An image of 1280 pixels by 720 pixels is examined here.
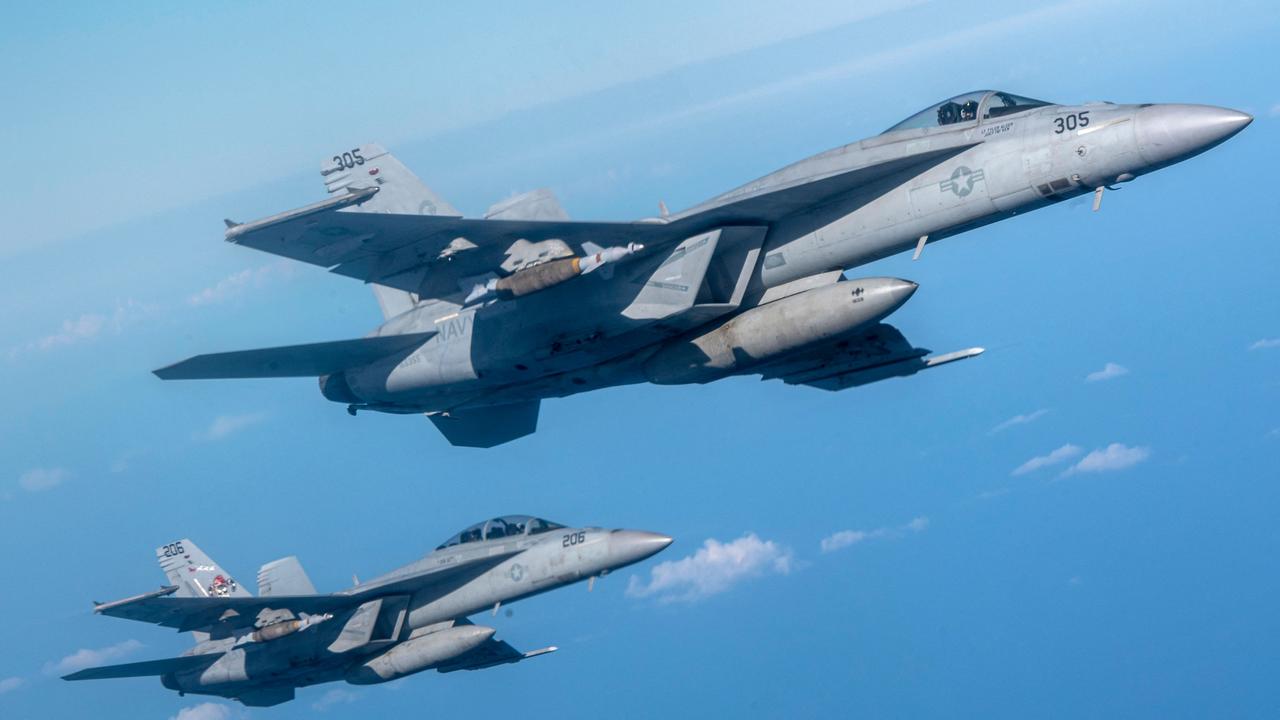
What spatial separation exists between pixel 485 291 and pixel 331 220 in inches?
96.3

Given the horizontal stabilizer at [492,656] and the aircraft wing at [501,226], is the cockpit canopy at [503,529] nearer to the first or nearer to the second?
the horizontal stabilizer at [492,656]

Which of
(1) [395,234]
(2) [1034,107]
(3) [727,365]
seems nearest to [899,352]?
(3) [727,365]

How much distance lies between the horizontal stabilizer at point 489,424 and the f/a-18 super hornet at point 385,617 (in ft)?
8.87

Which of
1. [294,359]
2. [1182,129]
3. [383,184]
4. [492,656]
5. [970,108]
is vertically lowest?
[492,656]

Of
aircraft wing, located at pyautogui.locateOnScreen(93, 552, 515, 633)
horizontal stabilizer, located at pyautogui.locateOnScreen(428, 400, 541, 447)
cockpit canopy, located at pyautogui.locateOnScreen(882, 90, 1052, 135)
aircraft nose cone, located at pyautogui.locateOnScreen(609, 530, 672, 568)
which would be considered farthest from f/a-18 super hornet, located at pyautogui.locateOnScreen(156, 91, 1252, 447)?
aircraft wing, located at pyautogui.locateOnScreen(93, 552, 515, 633)

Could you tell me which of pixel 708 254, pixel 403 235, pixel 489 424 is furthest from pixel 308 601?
pixel 708 254

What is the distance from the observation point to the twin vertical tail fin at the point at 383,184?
79.5ft

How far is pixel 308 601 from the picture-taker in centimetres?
2741

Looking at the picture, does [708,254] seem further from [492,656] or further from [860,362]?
[492,656]

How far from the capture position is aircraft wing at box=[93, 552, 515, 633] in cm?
2672

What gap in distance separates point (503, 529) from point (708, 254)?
11.0 meters

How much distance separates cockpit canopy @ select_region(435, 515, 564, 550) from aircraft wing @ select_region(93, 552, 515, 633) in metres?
0.72

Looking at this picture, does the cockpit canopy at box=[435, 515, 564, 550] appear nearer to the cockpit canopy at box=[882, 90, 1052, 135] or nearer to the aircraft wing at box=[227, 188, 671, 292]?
the aircraft wing at box=[227, 188, 671, 292]

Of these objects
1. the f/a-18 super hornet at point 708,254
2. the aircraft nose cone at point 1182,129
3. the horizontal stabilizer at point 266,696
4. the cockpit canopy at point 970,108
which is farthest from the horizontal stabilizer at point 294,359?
the aircraft nose cone at point 1182,129
